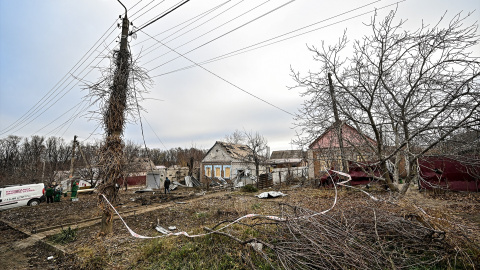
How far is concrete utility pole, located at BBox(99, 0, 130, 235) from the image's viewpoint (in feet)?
18.5

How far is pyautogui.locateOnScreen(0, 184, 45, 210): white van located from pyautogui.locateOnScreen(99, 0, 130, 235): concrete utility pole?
13.1 m

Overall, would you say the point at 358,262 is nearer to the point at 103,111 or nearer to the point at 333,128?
the point at 333,128

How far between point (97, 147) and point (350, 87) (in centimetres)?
772

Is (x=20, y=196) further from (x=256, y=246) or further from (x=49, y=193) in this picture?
(x=256, y=246)

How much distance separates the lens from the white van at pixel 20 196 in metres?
13.0

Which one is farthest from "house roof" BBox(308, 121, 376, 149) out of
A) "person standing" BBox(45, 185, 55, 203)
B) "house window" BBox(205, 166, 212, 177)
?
"house window" BBox(205, 166, 212, 177)

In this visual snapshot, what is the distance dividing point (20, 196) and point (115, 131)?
45.4ft

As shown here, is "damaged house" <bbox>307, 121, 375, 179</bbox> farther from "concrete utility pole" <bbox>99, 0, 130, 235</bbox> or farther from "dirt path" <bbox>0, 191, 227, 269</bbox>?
"dirt path" <bbox>0, 191, 227, 269</bbox>

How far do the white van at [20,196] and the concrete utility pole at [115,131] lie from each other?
13064 mm

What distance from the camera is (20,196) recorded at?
13.6 m

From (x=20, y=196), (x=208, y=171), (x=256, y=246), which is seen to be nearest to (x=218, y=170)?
(x=208, y=171)

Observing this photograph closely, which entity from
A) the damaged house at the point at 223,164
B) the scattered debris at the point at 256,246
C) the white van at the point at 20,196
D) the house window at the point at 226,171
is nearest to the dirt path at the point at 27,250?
the scattered debris at the point at 256,246

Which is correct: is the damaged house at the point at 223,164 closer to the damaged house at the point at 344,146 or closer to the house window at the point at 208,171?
the house window at the point at 208,171

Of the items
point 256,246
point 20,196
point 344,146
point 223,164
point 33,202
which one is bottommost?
point 33,202
